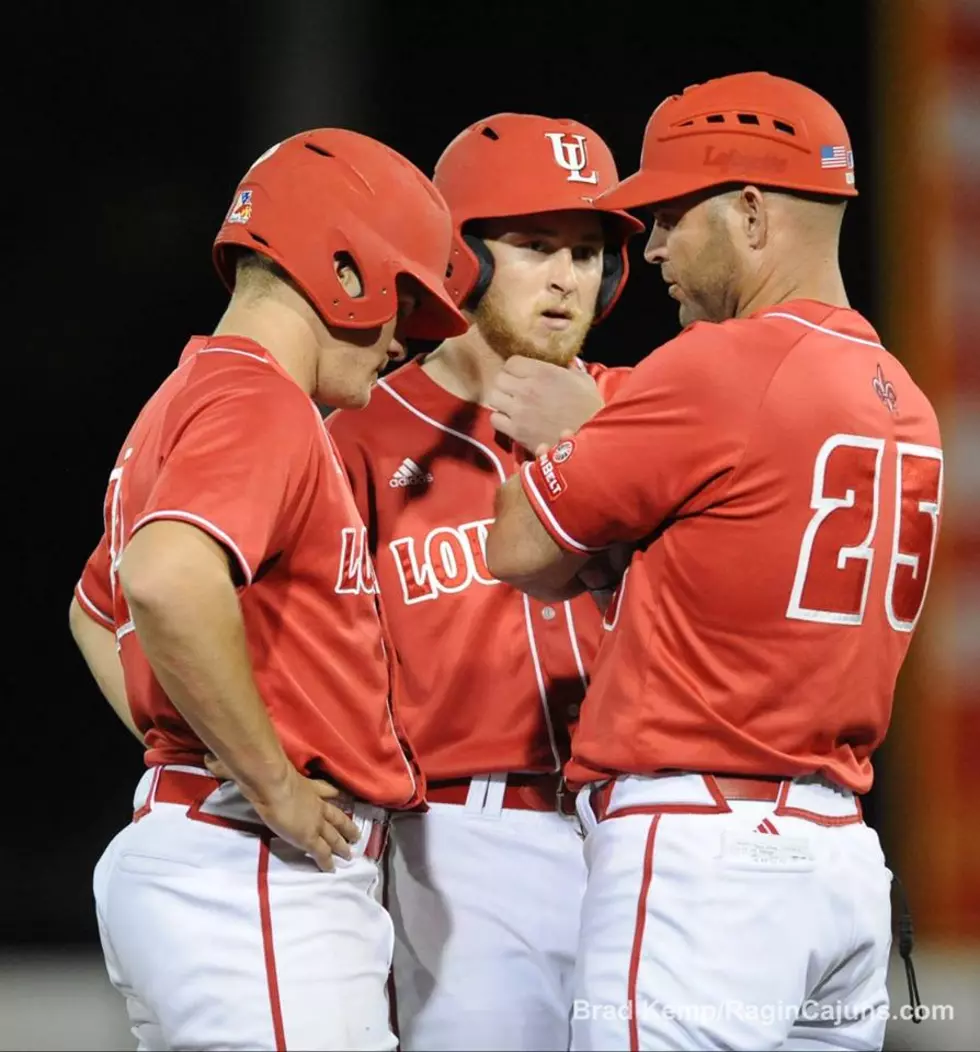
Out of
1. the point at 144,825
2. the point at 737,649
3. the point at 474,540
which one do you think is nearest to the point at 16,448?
the point at 474,540

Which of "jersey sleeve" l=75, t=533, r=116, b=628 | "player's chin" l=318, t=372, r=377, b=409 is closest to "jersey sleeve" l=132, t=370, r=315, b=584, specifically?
"player's chin" l=318, t=372, r=377, b=409

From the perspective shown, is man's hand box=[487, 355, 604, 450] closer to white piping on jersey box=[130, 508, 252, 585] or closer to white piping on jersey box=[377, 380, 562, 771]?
white piping on jersey box=[377, 380, 562, 771]

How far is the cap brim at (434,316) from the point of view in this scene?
2076 millimetres

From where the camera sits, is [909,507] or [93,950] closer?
[909,507]

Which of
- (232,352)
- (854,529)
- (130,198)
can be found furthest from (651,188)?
(130,198)

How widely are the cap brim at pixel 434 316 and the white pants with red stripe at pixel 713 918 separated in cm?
71

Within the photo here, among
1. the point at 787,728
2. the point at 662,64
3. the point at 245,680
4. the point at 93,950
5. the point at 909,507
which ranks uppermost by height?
A: the point at 662,64

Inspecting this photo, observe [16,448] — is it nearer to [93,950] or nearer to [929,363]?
[93,950]

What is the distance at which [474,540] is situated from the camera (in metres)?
2.49

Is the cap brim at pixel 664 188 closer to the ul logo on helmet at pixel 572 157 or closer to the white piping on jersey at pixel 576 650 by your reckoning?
the ul logo on helmet at pixel 572 157

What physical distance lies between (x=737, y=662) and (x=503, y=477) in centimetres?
71

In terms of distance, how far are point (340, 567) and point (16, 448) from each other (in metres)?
2.38

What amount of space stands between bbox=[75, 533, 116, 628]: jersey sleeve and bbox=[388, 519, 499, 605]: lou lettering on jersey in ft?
1.57

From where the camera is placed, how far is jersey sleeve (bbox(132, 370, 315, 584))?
Result: 1682 mm
